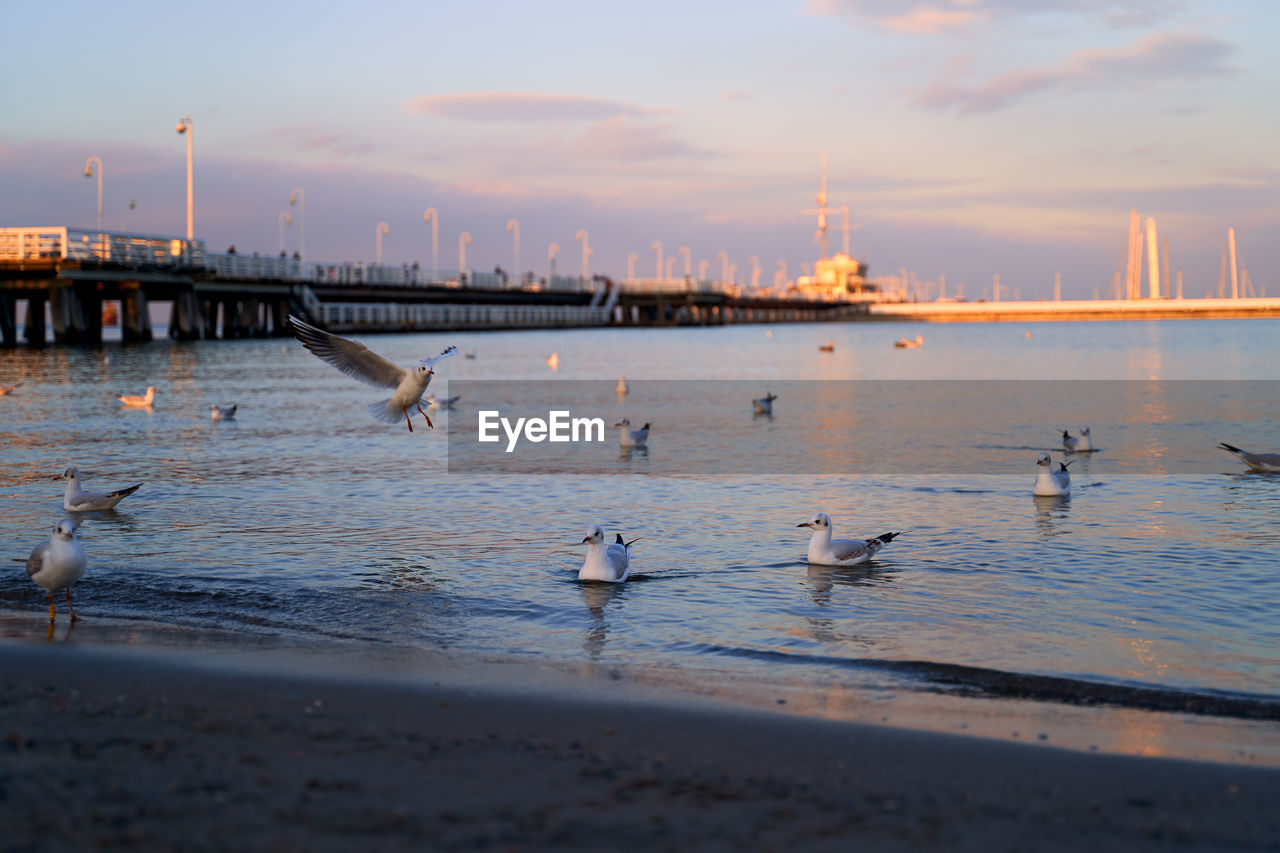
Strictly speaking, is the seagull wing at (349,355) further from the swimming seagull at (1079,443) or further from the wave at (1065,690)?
the swimming seagull at (1079,443)

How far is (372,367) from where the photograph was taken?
10656mm

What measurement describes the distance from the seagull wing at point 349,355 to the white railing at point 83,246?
4830cm

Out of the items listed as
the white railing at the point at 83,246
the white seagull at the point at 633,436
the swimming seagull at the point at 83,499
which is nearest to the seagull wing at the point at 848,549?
the swimming seagull at the point at 83,499

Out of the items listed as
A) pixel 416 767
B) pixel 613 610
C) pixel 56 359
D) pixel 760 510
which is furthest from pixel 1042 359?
pixel 416 767

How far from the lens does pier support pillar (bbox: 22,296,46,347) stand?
188 feet

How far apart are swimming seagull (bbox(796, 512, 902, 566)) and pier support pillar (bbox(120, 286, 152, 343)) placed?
2391 inches

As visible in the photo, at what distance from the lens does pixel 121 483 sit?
14.6m

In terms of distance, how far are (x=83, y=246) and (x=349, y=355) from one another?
165 feet

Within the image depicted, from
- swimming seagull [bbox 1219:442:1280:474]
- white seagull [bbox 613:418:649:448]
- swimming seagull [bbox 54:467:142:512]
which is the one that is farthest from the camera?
white seagull [bbox 613:418:649:448]

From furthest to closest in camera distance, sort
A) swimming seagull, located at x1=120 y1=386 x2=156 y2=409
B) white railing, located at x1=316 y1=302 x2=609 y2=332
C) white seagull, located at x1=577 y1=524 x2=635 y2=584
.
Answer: white railing, located at x1=316 y1=302 x2=609 y2=332 < swimming seagull, located at x1=120 y1=386 x2=156 y2=409 < white seagull, located at x1=577 y1=524 x2=635 y2=584

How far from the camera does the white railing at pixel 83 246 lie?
175ft

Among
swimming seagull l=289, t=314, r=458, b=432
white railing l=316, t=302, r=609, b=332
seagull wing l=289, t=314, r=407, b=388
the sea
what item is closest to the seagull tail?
swimming seagull l=289, t=314, r=458, b=432

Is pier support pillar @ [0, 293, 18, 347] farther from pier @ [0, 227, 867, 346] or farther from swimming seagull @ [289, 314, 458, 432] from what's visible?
swimming seagull @ [289, 314, 458, 432]

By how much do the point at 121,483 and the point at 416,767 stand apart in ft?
37.6
